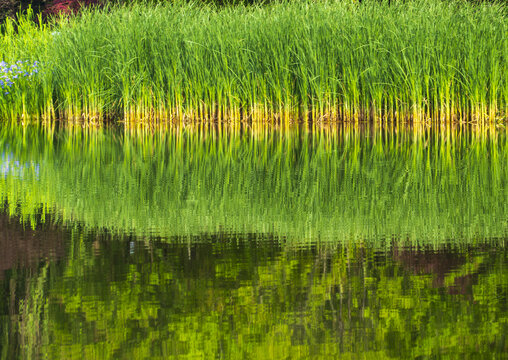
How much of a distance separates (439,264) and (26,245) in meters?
2.03

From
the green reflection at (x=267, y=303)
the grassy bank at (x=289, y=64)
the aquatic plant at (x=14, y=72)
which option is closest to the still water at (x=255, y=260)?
the green reflection at (x=267, y=303)

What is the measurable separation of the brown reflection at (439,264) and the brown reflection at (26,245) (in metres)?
1.60

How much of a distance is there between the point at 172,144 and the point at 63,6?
34.3 ft

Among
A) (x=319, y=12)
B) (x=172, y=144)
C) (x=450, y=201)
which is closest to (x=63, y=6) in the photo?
(x=319, y=12)

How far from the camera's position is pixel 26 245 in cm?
409

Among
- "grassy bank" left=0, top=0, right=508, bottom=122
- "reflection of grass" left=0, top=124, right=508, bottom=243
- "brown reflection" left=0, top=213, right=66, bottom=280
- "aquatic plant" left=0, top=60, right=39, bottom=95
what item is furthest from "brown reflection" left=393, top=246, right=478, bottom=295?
"aquatic plant" left=0, top=60, right=39, bottom=95

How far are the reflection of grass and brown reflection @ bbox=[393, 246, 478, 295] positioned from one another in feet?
1.02

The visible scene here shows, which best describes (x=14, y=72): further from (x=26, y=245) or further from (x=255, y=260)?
(x=255, y=260)

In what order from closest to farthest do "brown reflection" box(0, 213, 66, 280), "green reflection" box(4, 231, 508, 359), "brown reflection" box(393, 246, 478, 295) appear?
"green reflection" box(4, 231, 508, 359), "brown reflection" box(393, 246, 478, 295), "brown reflection" box(0, 213, 66, 280)

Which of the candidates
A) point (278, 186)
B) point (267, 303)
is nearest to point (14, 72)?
point (278, 186)

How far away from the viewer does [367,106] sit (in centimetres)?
1219

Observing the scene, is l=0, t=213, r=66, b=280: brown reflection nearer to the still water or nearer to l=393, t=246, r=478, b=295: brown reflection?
the still water

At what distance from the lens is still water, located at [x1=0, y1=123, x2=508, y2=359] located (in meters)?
2.61

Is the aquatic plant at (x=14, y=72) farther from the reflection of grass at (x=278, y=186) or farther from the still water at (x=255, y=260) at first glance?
the still water at (x=255, y=260)
